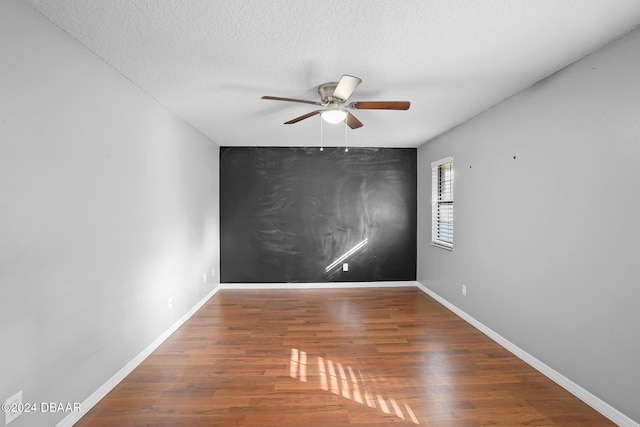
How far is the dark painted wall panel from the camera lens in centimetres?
480

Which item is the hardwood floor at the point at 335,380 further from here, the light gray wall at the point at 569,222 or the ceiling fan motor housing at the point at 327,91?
the ceiling fan motor housing at the point at 327,91

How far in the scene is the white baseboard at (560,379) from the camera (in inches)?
67.9

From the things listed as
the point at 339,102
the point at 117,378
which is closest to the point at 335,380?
the point at 117,378

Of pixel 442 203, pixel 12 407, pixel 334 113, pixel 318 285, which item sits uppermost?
pixel 334 113

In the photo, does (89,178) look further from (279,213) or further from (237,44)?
(279,213)

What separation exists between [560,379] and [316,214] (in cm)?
353

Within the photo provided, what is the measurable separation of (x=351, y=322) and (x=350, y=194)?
225cm

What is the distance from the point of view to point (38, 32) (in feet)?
5.01

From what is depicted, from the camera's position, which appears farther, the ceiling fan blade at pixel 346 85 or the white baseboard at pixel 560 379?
the ceiling fan blade at pixel 346 85

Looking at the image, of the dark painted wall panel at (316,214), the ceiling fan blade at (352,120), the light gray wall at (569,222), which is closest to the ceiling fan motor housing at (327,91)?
the ceiling fan blade at (352,120)

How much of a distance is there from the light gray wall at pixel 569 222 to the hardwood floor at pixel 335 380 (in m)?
0.32

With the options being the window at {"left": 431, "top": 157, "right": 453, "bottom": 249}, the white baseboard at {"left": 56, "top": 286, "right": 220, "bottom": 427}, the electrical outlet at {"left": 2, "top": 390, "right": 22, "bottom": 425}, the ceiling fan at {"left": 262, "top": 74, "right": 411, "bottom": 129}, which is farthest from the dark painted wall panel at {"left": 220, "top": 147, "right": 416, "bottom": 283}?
the electrical outlet at {"left": 2, "top": 390, "right": 22, "bottom": 425}

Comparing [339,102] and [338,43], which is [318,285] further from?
[338,43]

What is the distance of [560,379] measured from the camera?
212cm
